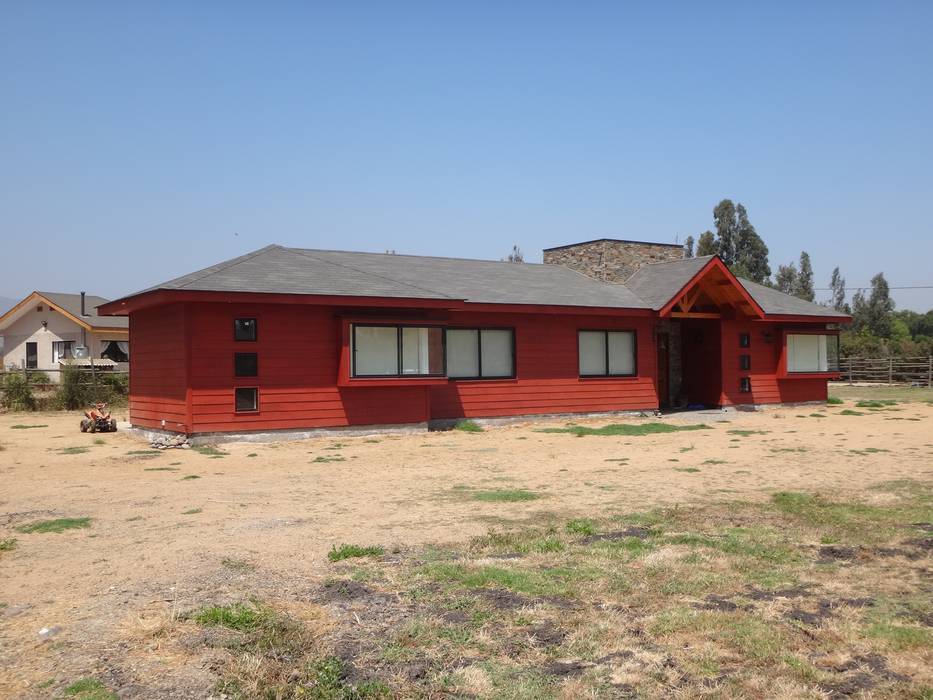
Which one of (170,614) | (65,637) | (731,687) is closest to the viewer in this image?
(731,687)

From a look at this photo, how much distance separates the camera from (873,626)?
522 cm

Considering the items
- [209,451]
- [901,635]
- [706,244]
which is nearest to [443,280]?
[209,451]

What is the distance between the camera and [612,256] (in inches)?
1003

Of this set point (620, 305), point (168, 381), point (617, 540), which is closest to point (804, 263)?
point (620, 305)

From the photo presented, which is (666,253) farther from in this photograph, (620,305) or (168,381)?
(168,381)

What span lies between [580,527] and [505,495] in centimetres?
229

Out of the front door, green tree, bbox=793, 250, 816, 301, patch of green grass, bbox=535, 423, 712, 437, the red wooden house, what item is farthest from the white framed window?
green tree, bbox=793, 250, 816, 301

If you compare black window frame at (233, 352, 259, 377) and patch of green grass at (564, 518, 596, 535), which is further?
black window frame at (233, 352, 259, 377)

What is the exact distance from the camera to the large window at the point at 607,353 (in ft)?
70.9

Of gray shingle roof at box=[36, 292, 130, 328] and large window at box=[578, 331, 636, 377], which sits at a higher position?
gray shingle roof at box=[36, 292, 130, 328]

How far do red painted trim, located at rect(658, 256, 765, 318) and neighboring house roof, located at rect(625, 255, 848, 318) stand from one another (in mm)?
65

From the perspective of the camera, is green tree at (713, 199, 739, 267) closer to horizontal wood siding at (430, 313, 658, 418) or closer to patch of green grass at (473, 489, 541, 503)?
horizontal wood siding at (430, 313, 658, 418)

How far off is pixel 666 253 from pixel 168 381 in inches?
649

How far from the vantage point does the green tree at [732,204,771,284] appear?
195 ft
